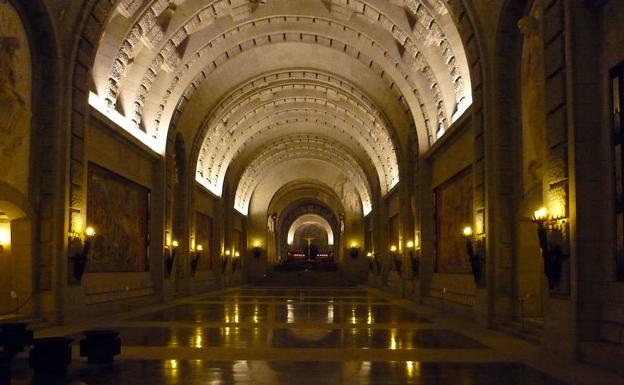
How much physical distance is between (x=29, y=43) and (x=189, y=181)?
16704 mm

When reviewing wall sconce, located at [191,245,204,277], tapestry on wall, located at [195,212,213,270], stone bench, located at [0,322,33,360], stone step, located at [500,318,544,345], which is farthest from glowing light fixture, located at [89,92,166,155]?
stone step, located at [500,318,544,345]

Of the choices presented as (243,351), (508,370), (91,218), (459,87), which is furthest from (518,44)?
(91,218)

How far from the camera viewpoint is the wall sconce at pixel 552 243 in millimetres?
11961

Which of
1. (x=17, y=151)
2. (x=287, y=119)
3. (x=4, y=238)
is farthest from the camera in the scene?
(x=287, y=119)

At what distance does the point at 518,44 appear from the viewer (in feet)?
53.7

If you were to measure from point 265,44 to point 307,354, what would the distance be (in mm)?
21054

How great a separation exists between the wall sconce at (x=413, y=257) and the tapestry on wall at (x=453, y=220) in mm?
1878

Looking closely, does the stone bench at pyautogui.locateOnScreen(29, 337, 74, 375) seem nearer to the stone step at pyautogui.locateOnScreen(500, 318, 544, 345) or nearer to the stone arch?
the stone arch

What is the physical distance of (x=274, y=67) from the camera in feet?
111

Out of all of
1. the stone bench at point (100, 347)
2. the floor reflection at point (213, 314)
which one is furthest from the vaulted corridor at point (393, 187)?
the floor reflection at point (213, 314)

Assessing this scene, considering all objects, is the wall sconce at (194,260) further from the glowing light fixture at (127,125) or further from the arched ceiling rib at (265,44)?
the arched ceiling rib at (265,44)

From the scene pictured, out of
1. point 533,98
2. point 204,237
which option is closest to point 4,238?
point 533,98

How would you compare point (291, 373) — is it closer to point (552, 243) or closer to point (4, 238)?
point (552, 243)

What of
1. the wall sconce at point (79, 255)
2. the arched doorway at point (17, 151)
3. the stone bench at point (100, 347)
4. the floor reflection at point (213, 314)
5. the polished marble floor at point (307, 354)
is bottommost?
the floor reflection at point (213, 314)
